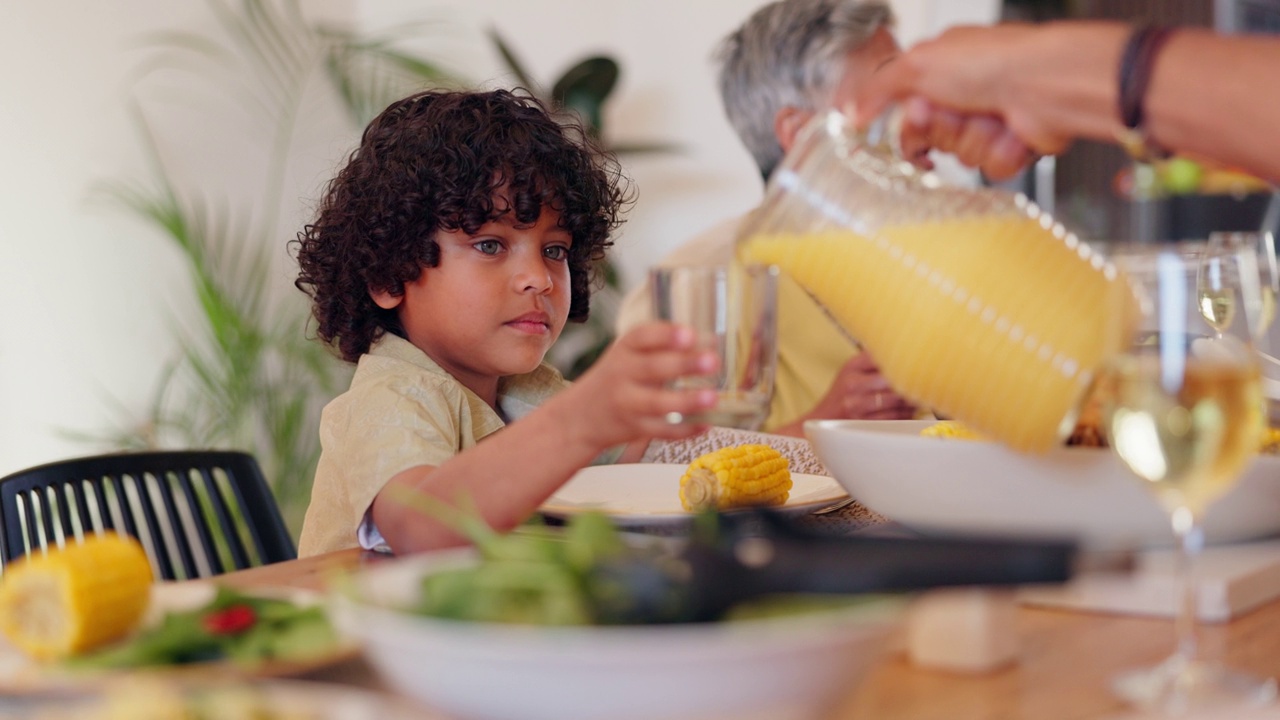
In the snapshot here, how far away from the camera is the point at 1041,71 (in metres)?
0.80

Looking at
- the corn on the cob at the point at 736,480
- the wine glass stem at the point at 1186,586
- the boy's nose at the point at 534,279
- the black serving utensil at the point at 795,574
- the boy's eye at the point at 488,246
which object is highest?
the boy's eye at the point at 488,246

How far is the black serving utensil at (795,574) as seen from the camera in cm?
47

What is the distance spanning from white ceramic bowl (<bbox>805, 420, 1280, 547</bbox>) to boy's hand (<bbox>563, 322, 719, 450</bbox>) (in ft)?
0.52

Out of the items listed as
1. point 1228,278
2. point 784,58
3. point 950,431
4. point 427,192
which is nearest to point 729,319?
point 950,431

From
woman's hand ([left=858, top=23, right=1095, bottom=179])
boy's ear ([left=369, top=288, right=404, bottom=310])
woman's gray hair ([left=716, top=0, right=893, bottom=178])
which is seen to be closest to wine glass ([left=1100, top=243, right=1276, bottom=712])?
woman's hand ([left=858, top=23, right=1095, bottom=179])

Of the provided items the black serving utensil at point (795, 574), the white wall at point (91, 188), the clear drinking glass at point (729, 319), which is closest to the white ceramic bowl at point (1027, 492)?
the clear drinking glass at point (729, 319)

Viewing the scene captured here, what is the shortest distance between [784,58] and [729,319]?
1.49m

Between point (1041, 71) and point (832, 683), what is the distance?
0.49m

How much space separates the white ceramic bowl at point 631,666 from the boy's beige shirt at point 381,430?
0.60 metres

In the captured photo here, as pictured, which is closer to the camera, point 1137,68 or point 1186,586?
→ point 1186,586

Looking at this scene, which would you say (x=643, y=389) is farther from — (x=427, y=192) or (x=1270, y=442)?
(x=427, y=192)

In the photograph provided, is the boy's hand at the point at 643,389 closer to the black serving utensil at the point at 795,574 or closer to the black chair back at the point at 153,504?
the black serving utensil at the point at 795,574

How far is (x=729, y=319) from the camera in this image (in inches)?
27.5

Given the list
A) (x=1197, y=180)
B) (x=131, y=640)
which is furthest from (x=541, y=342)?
(x=1197, y=180)
